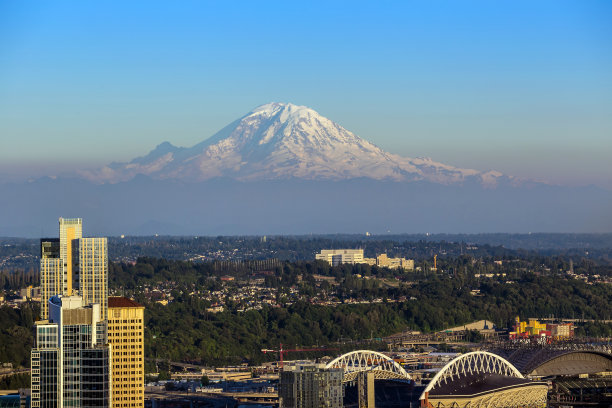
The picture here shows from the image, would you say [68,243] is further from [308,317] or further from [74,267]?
[308,317]

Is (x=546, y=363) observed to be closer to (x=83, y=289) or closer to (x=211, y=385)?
(x=211, y=385)

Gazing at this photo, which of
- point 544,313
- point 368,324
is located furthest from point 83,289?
point 544,313

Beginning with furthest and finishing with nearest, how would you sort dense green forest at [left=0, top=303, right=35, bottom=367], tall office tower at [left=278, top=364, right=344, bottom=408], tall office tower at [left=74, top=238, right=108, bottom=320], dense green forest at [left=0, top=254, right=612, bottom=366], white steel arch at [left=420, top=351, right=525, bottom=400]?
dense green forest at [left=0, top=254, right=612, bottom=366], dense green forest at [left=0, top=303, right=35, bottom=367], white steel arch at [left=420, top=351, right=525, bottom=400], tall office tower at [left=74, top=238, right=108, bottom=320], tall office tower at [left=278, top=364, right=344, bottom=408]

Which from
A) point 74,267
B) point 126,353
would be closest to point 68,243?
point 74,267

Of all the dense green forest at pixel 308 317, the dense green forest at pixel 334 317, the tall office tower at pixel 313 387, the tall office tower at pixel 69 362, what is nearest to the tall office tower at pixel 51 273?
the tall office tower at pixel 69 362

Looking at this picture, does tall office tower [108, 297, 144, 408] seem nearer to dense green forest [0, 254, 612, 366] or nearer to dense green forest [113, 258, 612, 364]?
dense green forest [0, 254, 612, 366]

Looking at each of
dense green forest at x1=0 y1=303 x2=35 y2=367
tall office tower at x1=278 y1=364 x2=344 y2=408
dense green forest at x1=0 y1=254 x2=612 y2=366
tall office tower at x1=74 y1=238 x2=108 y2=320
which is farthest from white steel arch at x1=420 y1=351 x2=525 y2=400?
dense green forest at x1=0 y1=254 x2=612 y2=366

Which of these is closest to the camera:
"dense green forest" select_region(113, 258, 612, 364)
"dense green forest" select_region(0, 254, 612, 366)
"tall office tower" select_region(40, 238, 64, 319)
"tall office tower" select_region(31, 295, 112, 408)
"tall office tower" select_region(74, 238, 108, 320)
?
"tall office tower" select_region(31, 295, 112, 408)
